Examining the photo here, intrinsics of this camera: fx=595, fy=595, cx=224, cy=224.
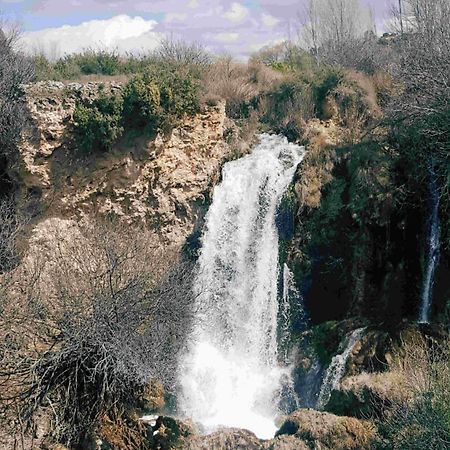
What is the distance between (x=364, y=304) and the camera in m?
16.3

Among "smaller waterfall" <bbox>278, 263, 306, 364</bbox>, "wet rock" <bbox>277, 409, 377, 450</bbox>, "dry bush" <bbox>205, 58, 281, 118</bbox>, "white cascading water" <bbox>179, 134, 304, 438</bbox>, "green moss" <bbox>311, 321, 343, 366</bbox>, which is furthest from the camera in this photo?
"dry bush" <bbox>205, 58, 281, 118</bbox>

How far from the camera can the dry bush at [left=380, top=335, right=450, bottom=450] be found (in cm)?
938

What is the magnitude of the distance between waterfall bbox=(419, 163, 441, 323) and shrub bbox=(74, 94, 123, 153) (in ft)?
31.7

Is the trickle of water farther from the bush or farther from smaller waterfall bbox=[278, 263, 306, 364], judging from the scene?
the bush

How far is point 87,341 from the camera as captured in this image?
511 inches

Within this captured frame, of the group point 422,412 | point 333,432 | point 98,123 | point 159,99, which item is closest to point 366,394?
point 333,432

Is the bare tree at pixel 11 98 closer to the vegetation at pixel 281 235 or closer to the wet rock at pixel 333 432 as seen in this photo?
the vegetation at pixel 281 235

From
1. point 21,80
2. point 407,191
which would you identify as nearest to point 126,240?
point 21,80

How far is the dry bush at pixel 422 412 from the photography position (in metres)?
9.38

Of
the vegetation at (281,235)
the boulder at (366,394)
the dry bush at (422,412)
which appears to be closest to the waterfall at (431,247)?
the vegetation at (281,235)

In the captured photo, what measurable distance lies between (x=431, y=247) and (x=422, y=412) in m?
6.47

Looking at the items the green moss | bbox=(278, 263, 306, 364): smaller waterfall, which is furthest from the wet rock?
bbox=(278, 263, 306, 364): smaller waterfall

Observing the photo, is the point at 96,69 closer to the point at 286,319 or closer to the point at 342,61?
the point at 342,61

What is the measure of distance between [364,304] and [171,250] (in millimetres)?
6272
